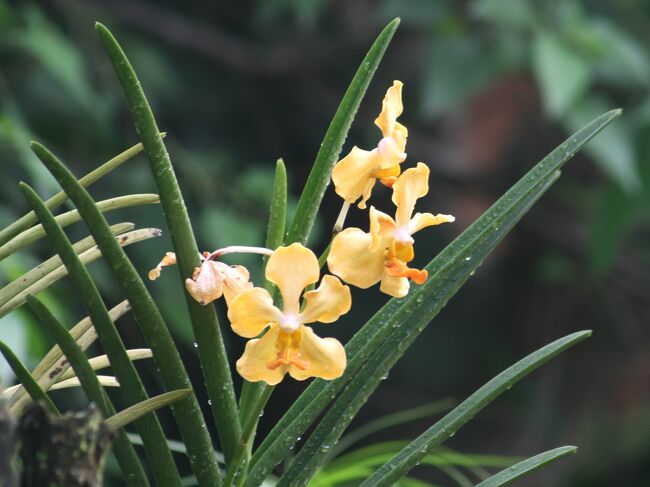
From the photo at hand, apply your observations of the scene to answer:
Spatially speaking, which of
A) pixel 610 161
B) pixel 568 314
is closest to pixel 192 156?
pixel 610 161

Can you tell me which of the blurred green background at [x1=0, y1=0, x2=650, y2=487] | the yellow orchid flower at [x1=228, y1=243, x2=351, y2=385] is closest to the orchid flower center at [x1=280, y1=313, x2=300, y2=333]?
the yellow orchid flower at [x1=228, y1=243, x2=351, y2=385]

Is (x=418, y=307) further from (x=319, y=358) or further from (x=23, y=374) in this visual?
(x=23, y=374)

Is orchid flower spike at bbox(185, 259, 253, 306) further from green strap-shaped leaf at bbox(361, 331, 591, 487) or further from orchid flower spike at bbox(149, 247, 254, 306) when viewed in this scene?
green strap-shaped leaf at bbox(361, 331, 591, 487)

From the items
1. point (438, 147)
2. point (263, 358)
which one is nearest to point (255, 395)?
point (263, 358)

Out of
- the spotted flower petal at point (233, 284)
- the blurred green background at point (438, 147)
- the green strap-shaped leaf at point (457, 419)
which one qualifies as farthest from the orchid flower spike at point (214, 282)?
the blurred green background at point (438, 147)

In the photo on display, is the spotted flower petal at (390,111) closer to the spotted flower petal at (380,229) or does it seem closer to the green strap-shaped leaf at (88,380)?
the spotted flower petal at (380,229)
